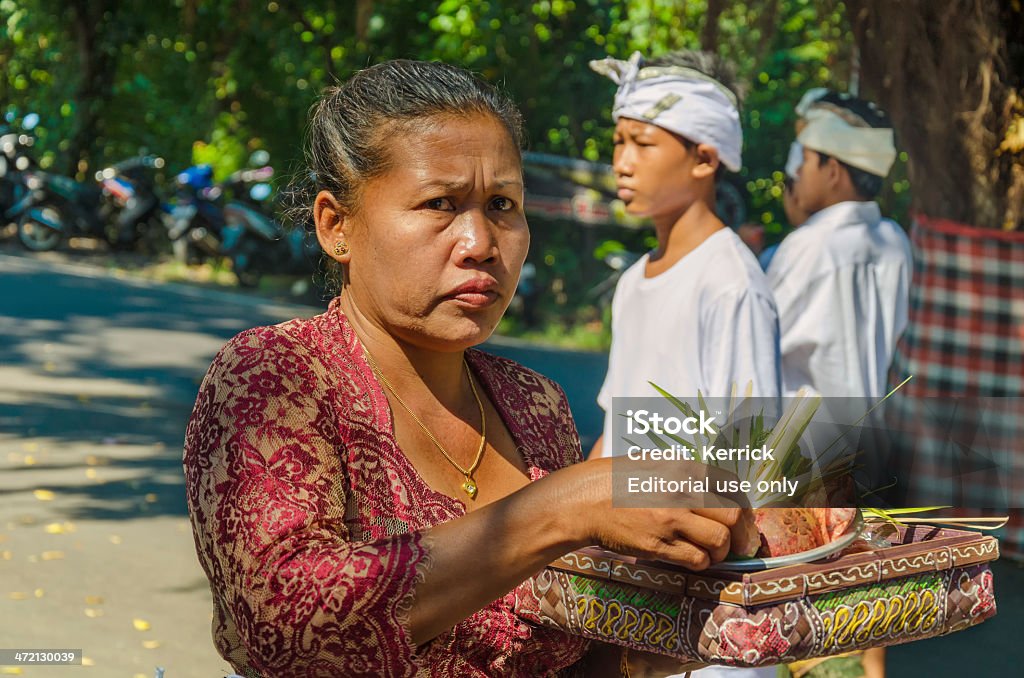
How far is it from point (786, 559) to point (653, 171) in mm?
2502

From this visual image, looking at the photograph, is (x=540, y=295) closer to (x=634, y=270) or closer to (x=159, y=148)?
(x=159, y=148)

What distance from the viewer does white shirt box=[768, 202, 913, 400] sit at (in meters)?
4.85

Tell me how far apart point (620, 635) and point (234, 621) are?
59 cm

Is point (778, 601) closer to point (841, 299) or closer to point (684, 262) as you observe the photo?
point (684, 262)

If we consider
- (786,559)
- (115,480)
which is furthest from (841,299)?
(115,480)

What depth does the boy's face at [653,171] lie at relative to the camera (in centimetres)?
417

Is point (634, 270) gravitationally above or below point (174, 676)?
above

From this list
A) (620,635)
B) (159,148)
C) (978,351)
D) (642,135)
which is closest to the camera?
(620,635)

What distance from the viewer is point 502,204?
224 cm

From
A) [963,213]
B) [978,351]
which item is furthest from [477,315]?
[963,213]

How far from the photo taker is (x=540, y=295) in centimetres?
1357

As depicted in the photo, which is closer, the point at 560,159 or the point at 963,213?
the point at 963,213

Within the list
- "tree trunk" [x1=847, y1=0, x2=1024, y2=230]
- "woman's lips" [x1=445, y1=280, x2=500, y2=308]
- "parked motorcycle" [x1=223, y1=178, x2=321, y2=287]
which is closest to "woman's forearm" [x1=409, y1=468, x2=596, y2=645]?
"woman's lips" [x1=445, y1=280, x2=500, y2=308]

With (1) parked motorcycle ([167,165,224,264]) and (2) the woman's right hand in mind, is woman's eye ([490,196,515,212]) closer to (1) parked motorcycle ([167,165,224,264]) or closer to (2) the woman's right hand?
(2) the woman's right hand
